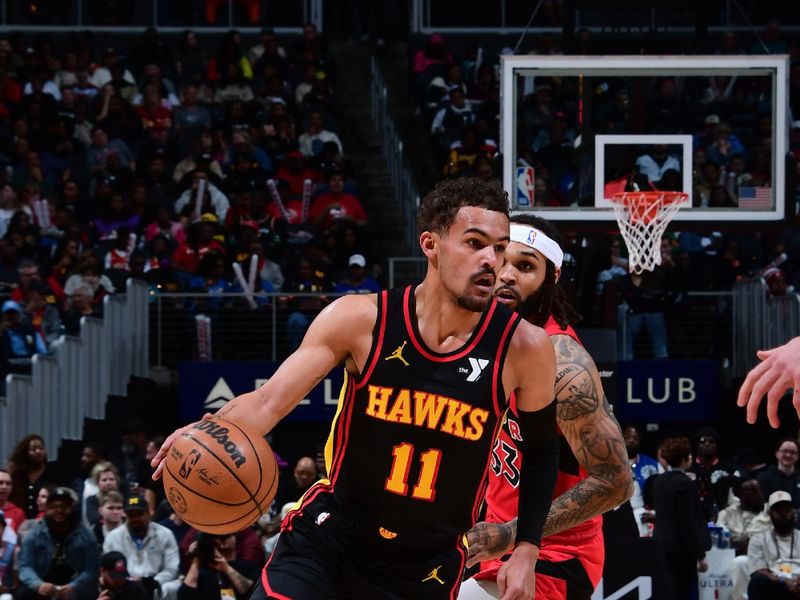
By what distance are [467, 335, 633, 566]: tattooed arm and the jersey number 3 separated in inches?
36.1

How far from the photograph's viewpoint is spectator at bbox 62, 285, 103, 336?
1612 cm

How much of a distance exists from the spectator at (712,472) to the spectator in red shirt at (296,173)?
6.67m

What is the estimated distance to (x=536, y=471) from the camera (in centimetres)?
536

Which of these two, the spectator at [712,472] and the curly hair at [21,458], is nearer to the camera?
the curly hair at [21,458]

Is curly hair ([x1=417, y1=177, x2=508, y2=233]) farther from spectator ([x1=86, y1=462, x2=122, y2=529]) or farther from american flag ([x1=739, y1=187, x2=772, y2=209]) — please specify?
spectator ([x1=86, y1=462, x2=122, y2=529])

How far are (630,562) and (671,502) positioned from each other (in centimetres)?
357

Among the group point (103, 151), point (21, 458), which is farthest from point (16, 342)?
point (103, 151)

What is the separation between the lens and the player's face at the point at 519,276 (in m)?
6.25

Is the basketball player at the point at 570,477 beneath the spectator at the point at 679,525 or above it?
above

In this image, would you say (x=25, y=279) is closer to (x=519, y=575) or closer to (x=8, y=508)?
(x=8, y=508)

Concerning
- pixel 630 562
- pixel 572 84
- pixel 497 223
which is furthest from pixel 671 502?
pixel 572 84

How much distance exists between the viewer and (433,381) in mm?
5094

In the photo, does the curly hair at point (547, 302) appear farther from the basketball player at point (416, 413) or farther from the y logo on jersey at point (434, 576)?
the y logo on jersey at point (434, 576)

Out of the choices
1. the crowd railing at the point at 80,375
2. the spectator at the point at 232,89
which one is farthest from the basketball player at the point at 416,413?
the spectator at the point at 232,89
